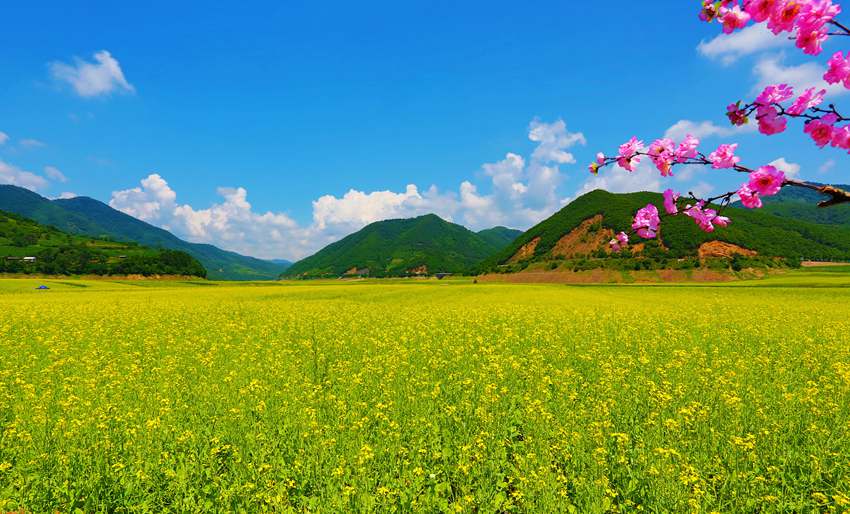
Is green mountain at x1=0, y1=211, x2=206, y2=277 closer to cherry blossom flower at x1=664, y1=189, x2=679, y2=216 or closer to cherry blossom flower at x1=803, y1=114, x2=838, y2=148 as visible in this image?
cherry blossom flower at x1=664, y1=189, x2=679, y2=216

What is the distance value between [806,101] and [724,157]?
2.18 ft

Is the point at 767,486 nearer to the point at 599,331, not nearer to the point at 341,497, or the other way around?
the point at 341,497

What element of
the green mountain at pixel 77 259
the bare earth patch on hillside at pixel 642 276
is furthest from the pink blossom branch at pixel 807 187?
→ the green mountain at pixel 77 259

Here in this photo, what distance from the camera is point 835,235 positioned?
635ft

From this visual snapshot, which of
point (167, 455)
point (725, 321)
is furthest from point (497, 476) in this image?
point (725, 321)

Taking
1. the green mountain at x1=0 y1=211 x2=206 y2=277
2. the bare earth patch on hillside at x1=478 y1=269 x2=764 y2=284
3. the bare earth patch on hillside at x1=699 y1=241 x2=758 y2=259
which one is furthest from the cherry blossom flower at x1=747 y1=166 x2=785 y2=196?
the green mountain at x1=0 y1=211 x2=206 y2=277

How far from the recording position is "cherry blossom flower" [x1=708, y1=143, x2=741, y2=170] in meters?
→ 3.44

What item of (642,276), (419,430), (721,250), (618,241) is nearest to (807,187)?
(618,241)

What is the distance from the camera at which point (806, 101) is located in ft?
9.83

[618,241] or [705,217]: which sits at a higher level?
[705,217]

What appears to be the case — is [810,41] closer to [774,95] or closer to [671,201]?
[774,95]

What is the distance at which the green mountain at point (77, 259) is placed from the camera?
137500 millimetres

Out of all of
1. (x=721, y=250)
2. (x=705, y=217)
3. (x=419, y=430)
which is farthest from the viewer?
(x=721, y=250)

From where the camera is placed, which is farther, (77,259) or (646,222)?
(77,259)
